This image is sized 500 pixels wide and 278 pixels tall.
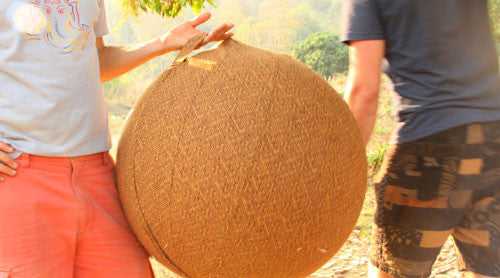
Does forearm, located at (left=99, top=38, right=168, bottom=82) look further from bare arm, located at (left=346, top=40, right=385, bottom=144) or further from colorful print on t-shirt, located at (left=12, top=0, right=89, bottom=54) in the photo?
bare arm, located at (left=346, top=40, right=385, bottom=144)

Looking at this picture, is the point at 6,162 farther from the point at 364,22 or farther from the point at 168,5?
the point at 168,5

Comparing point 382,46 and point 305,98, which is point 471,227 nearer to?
point 382,46

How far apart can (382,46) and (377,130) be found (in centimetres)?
646

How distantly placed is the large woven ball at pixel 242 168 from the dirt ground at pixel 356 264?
264cm

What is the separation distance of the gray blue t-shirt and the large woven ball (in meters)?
0.41

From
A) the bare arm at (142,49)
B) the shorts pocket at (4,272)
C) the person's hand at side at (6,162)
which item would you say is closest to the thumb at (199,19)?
the bare arm at (142,49)

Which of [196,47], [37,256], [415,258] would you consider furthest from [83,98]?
[415,258]

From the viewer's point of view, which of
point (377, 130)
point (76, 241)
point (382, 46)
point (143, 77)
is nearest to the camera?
point (76, 241)

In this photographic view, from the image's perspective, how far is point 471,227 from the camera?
1933 millimetres

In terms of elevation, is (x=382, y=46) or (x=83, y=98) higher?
(x=382, y=46)

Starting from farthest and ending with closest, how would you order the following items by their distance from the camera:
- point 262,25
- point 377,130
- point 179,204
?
point 262,25 → point 377,130 → point 179,204

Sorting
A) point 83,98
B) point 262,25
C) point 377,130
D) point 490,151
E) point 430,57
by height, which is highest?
A: point 262,25

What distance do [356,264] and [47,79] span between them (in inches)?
134

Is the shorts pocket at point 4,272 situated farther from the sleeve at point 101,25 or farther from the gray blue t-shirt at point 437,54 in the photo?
the gray blue t-shirt at point 437,54
